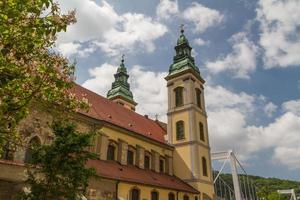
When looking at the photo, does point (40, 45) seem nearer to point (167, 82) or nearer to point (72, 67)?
point (72, 67)

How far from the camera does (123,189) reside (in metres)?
20.9

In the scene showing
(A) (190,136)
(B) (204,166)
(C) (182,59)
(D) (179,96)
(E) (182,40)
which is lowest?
(B) (204,166)

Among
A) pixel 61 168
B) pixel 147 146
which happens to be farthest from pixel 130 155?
pixel 61 168

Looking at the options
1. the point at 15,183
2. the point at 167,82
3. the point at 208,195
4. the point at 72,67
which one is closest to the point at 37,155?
the point at 15,183

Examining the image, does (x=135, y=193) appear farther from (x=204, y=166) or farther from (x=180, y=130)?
(x=180, y=130)

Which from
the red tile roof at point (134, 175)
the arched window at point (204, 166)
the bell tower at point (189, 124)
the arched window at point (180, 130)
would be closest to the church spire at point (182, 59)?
the bell tower at point (189, 124)

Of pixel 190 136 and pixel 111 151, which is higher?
pixel 190 136

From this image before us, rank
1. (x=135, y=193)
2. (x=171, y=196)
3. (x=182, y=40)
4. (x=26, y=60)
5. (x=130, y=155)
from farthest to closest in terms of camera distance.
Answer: (x=182, y=40), (x=130, y=155), (x=171, y=196), (x=135, y=193), (x=26, y=60)

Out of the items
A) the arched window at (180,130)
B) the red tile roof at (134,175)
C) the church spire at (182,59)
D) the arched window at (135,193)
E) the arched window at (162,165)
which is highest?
the church spire at (182,59)

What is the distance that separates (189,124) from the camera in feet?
107

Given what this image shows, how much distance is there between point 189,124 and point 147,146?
6488 mm

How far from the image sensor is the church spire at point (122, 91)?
47719 millimetres

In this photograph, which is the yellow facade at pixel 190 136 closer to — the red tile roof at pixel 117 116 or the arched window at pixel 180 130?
the arched window at pixel 180 130

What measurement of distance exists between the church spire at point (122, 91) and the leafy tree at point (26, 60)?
39953 mm
